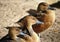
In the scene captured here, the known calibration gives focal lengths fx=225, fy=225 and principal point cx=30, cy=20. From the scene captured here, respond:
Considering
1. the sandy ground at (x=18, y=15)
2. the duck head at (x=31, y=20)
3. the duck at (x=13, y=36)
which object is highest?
the sandy ground at (x=18, y=15)

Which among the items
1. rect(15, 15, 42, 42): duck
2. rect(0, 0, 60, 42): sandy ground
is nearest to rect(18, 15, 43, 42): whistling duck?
rect(15, 15, 42, 42): duck

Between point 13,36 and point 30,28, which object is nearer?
point 13,36

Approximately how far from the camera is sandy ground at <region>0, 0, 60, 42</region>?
17.2 feet

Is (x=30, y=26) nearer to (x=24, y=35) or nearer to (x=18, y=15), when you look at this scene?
(x=24, y=35)

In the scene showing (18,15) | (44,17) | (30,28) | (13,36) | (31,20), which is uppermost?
(18,15)

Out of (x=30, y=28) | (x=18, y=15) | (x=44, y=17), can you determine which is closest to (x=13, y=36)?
(x=30, y=28)

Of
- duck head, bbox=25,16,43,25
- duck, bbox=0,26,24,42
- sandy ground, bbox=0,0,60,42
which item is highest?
sandy ground, bbox=0,0,60,42

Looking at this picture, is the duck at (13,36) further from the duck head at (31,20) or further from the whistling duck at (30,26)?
the duck head at (31,20)

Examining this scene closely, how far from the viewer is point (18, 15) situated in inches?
248

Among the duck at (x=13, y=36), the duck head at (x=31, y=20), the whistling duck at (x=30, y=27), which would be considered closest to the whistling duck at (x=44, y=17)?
the duck head at (x=31, y=20)

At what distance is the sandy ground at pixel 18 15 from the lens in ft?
17.2

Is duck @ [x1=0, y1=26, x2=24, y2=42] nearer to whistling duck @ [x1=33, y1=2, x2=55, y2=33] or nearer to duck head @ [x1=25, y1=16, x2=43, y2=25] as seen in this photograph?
duck head @ [x1=25, y1=16, x2=43, y2=25]

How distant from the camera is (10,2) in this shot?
712 cm

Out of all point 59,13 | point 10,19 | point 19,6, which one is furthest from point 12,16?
point 59,13
